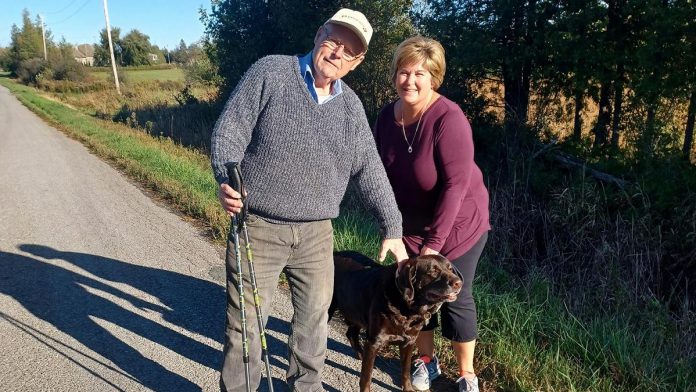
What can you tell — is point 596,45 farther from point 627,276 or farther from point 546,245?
point 627,276

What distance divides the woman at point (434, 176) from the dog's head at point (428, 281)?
0.15m

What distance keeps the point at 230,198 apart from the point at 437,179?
1136mm

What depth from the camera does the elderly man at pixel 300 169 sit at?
225cm

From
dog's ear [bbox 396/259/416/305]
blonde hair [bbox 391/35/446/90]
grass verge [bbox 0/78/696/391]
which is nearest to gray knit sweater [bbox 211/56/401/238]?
blonde hair [bbox 391/35/446/90]

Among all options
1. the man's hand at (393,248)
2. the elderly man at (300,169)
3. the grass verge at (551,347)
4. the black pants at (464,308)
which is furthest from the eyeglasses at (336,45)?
the grass verge at (551,347)

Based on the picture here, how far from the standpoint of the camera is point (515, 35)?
7.69 m

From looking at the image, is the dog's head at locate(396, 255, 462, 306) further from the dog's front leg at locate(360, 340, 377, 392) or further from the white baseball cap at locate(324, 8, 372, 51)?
the white baseball cap at locate(324, 8, 372, 51)

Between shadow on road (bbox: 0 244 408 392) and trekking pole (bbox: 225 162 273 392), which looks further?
shadow on road (bbox: 0 244 408 392)

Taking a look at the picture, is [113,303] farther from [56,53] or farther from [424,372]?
[56,53]

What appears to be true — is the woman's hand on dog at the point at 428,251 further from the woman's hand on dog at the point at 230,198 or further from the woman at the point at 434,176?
the woman's hand on dog at the point at 230,198

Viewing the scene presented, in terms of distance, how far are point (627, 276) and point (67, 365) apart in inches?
187

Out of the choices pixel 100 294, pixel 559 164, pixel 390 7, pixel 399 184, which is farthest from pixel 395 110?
pixel 390 7

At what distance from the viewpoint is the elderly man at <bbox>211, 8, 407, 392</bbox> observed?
2254 millimetres

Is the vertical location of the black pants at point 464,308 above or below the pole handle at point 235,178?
below
